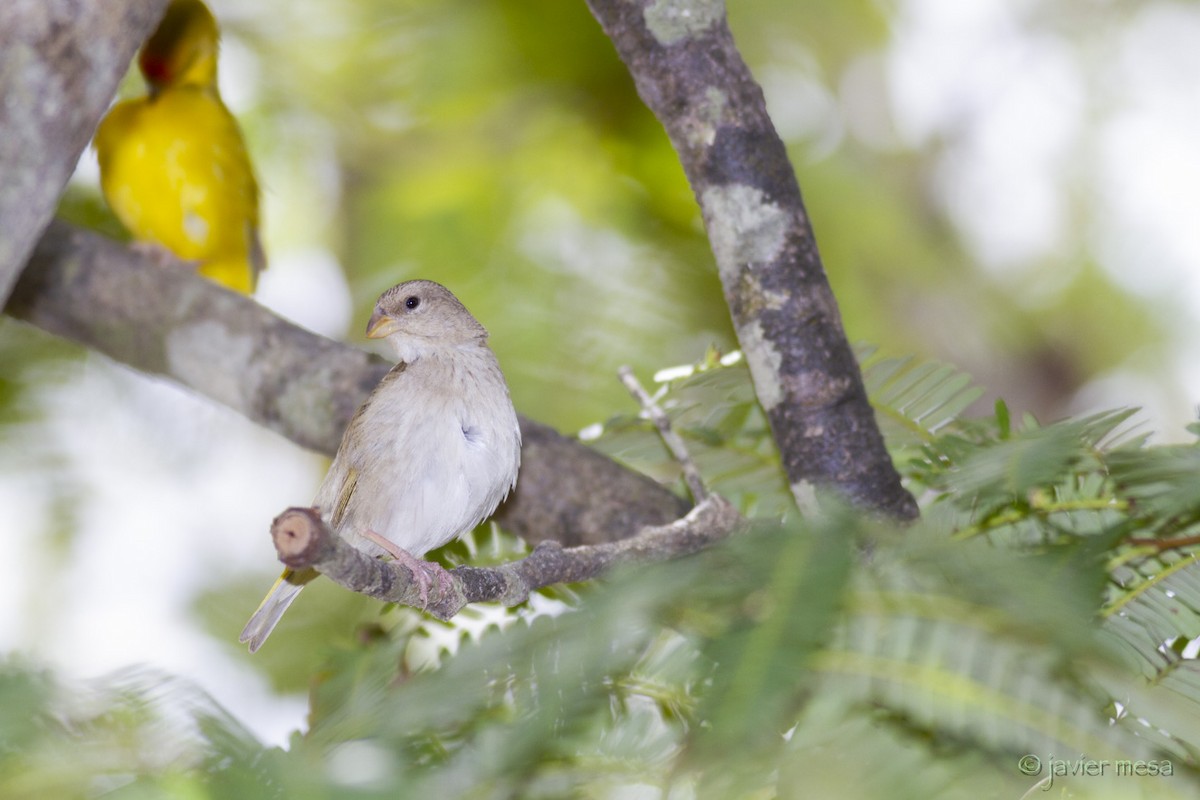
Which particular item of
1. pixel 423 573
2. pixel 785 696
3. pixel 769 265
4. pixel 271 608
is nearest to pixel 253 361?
pixel 271 608

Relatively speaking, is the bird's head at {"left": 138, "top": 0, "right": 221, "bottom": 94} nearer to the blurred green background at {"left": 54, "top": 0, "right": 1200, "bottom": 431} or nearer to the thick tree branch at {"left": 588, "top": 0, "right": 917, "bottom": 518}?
the blurred green background at {"left": 54, "top": 0, "right": 1200, "bottom": 431}

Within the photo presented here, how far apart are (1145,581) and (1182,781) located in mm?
728

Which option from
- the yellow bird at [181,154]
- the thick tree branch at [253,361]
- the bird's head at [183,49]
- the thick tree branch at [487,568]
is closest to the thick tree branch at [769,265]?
the thick tree branch at [487,568]

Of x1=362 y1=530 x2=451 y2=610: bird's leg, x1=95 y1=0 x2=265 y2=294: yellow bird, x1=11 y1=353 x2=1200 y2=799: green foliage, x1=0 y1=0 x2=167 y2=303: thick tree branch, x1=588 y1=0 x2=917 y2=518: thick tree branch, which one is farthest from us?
x1=95 y1=0 x2=265 y2=294: yellow bird

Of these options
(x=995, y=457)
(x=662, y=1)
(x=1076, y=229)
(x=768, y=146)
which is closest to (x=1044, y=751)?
(x=995, y=457)

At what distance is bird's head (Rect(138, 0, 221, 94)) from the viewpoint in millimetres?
4938

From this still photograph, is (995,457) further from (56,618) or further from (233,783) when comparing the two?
(56,618)

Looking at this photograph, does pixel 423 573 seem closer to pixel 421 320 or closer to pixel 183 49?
pixel 421 320

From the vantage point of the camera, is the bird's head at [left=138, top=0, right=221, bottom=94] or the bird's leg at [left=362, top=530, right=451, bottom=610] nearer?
the bird's leg at [left=362, top=530, right=451, bottom=610]

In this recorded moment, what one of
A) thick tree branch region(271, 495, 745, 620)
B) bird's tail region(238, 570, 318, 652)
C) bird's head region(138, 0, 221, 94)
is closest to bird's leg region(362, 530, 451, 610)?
thick tree branch region(271, 495, 745, 620)

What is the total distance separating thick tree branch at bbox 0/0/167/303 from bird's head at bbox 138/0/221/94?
2752mm

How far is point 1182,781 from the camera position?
128 centimetres

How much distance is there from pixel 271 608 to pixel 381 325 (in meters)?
0.75

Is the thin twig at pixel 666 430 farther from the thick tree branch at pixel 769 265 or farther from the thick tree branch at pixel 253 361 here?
the thick tree branch at pixel 253 361
